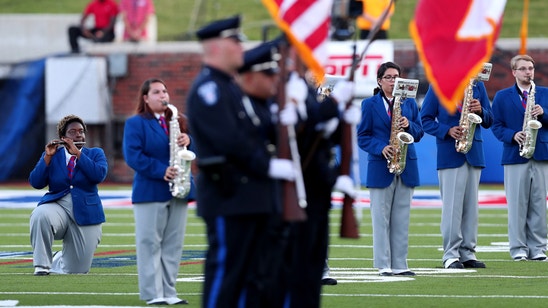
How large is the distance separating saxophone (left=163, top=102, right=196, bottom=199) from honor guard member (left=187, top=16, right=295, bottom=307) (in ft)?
7.92

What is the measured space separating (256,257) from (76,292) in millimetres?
3867

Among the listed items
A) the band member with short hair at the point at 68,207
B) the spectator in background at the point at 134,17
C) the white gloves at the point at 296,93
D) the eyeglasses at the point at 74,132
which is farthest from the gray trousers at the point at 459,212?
the spectator in background at the point at 134,17

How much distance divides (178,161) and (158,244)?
2.23ft

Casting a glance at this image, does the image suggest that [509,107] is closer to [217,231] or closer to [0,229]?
[217,231]

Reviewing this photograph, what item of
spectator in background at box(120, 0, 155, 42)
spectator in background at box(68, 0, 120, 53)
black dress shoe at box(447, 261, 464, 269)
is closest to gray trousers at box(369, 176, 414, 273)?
black dress shoe at box(447, 261, 464, 269)

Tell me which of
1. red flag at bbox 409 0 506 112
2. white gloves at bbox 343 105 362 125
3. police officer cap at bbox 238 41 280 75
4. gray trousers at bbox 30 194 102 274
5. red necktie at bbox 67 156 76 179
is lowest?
gray trousers at bbox 30 194 102 274

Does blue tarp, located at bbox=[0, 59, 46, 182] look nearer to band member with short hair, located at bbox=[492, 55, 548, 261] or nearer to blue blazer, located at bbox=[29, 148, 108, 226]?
blue blazer, located at bbox=[29, 148, 108, 226]

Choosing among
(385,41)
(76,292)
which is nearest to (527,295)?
(76,292)

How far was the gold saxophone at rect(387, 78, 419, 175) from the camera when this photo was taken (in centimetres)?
1239

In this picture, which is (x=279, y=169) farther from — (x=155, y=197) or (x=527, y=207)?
(x=527, y=207)

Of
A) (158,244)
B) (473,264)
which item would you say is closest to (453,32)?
(158,244)

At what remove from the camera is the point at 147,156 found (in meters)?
10.5

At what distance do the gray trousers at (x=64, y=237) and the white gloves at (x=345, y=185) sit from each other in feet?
17.4

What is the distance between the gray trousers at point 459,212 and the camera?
13367 millimetres
